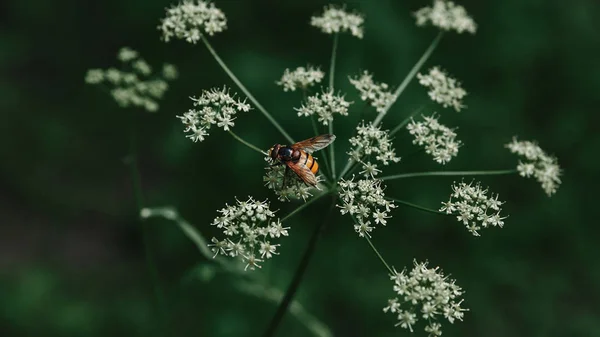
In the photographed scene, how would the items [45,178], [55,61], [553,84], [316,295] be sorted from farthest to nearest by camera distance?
[55,61]
[45,178]
[553,84]
[316,295]

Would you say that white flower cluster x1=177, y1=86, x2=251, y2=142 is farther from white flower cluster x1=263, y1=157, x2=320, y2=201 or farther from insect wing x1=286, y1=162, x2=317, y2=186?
insect wing x1=286, y1=162, x2=317, y2=186

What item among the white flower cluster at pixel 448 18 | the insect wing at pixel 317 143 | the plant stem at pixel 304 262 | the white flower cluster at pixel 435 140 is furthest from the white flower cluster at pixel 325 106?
the white flower cluster at pixel 448 18

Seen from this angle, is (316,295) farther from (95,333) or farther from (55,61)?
(55,61)

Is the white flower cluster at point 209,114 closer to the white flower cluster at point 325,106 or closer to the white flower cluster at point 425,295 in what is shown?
the white flower cluster at point 325,106

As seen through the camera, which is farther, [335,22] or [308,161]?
[335,22]

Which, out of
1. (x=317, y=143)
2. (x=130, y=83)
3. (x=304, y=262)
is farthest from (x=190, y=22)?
(x=304, y=262)

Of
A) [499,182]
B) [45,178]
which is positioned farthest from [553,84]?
[45,178]

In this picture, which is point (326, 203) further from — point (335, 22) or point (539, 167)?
point (539, 167)
